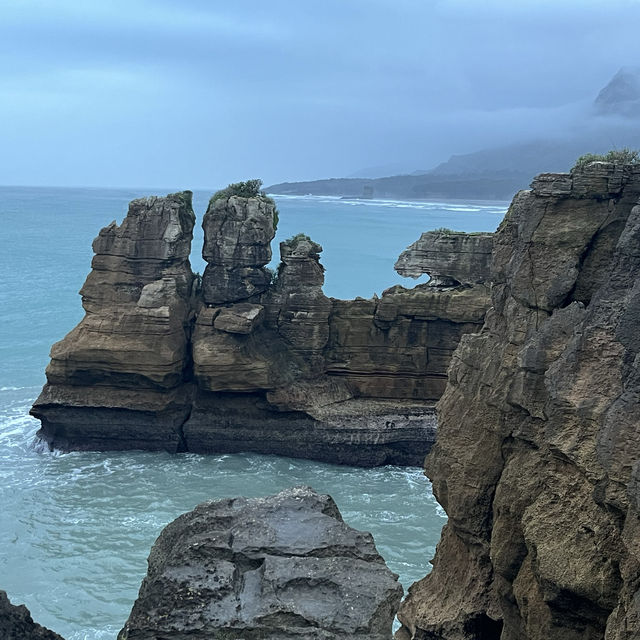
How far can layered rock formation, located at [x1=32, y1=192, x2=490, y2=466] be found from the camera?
32938mm

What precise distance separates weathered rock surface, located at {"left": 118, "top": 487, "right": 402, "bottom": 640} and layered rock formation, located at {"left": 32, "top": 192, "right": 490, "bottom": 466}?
22.1 meters

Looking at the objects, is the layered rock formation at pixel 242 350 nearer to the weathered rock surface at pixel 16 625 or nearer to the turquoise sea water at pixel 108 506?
the turquoise sea water at pixel 108 506

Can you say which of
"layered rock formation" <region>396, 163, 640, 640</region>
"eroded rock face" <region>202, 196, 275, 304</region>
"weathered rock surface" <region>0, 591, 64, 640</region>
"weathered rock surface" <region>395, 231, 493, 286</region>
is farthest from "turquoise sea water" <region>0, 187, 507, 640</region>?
"weathered rock surface" <region>0, 591, 64, 640</region>

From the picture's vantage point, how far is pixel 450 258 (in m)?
33.7

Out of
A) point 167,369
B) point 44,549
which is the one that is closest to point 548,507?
point 44,549

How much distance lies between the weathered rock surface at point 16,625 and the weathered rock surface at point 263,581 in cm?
91

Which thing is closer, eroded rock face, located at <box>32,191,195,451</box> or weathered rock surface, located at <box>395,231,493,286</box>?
eroded rock face, located at <box>32,191,195,451</box>

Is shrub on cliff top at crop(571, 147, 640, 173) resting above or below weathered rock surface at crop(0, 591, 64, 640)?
above

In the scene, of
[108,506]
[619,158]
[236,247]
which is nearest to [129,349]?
[236,247]

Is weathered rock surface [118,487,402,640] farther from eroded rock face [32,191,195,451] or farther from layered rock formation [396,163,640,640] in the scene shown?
eroded rock face [32,191,195,451]

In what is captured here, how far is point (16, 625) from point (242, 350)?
24728 mm

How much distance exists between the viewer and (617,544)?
9133 millimetres

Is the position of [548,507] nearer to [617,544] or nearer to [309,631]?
[617,544]

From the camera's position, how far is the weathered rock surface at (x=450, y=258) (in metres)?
33.2
